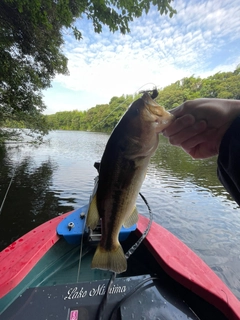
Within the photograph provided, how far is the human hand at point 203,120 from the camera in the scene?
1.43 meters

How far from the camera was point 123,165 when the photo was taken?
1464 mm

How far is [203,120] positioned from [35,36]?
10.7 m

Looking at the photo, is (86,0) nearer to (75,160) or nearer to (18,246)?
(18,246)

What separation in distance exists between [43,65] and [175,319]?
14307 millimetres

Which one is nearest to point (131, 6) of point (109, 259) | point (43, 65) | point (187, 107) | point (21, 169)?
point (187, 107)

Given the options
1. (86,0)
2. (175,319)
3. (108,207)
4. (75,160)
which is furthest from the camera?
(75,160)

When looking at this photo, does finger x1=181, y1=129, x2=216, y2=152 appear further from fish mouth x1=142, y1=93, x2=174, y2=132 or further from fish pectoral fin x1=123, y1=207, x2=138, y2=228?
fish pectoral fin x1=123, y1=207, x2=138, y2=228

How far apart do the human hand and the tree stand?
11.5ft

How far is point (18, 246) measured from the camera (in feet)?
12.2

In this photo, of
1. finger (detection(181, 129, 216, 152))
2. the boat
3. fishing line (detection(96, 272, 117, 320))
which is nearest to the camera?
finger (detection(181, 129, 216, 152))

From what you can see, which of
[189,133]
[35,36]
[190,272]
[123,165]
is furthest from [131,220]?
[35,36]

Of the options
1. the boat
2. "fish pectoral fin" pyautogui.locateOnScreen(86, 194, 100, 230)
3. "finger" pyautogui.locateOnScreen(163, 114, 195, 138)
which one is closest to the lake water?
the boat

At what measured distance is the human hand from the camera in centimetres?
143

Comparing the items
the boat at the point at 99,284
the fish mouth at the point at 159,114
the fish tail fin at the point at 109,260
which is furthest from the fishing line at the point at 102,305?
the fish mouth at the point at 159,114
